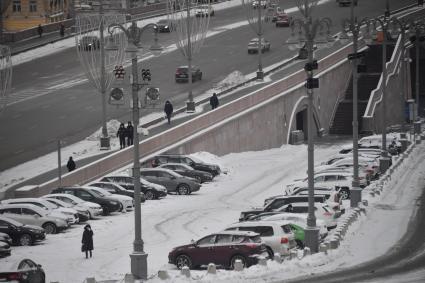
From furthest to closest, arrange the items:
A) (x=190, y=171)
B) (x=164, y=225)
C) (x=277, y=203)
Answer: (x=190, y=171) → (x=277, y=203) → (x=164, y=225)

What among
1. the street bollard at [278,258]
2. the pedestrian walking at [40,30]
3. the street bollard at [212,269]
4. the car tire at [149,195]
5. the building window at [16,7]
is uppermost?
the building window at [16,7]

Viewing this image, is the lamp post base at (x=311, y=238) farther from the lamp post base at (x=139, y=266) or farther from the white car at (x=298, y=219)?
the lamp post base at (x=139, y=266)

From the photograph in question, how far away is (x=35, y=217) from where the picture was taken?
44.1m

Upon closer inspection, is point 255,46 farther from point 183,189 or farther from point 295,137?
point 183,189

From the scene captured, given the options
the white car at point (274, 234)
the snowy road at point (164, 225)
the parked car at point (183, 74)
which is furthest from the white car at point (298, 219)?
the parked car at point (183, 74)

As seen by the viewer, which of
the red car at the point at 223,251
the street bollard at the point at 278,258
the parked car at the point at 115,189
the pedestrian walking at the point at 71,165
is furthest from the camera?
the pedestrian walking at the point at 71,165

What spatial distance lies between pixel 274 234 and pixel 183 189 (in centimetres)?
1774

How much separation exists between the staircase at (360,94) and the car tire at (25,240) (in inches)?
2129

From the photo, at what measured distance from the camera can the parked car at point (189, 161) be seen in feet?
200

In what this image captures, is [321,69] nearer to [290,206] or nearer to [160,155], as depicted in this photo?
[160,155]

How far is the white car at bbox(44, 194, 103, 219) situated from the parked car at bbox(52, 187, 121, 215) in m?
0.76

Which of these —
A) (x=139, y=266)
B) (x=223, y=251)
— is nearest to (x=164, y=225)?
(x=223, y=251)

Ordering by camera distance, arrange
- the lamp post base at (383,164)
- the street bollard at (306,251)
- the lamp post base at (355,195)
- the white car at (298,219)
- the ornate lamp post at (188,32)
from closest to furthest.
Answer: the street bollard at (306,251), the white car at (298,219), the lamp post base at (355,195), the lamp post base at (383,164), the ornate lamp post at (188,32)

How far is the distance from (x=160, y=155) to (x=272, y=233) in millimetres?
24307
